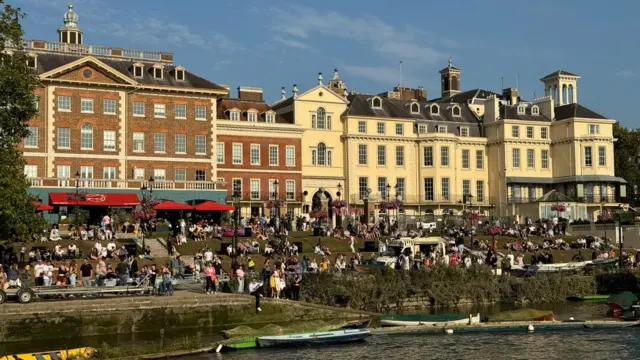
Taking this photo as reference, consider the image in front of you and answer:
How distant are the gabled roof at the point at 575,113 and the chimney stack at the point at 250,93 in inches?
1135

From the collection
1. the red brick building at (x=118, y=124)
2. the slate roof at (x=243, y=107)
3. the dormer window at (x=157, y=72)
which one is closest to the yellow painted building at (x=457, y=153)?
the slate roof at (x=243, y=107)

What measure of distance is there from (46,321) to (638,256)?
38564 mm

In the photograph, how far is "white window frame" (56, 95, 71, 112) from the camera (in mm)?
62438

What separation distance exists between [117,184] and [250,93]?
17.7 metres

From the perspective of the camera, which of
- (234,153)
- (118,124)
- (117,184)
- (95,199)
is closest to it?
(95,199)

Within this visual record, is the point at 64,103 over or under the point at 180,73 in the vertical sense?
under

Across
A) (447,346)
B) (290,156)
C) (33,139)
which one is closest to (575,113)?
A: (290,156)

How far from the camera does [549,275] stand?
48906 mm

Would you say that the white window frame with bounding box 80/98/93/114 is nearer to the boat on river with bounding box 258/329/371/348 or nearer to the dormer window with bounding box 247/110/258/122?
the dormer window with bounding box 247/110/258/122

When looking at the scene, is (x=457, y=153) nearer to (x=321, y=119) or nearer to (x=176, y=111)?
(x=321, y=119)

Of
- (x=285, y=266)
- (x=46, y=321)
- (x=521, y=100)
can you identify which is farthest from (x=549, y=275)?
(x=521, y=100)

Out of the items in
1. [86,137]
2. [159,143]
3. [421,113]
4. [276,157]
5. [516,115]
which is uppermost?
[421,113]

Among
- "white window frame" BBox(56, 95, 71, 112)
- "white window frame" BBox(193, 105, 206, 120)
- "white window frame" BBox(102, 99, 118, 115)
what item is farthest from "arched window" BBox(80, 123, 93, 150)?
"white window frame" BBox(193, 105, 206, 120)

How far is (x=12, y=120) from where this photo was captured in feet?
121
